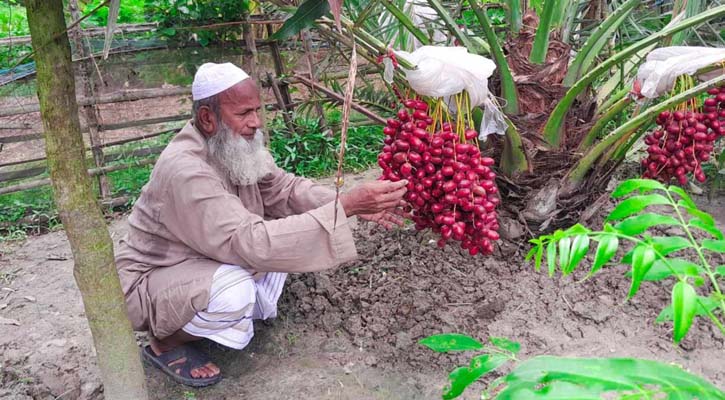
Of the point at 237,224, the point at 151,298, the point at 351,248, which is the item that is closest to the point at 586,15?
the point at 351,248

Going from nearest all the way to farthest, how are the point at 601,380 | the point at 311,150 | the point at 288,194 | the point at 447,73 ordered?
1. the point at 601,380
2. the point at 447,73
3. the point at 288,194
4. the point at 311,150

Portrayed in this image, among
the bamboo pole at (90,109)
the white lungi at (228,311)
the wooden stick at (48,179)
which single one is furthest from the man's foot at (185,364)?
the bamboo pole at (90,109)

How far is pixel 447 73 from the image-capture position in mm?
2014

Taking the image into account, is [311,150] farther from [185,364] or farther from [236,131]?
[185,364]

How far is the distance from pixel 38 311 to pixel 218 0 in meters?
2.84

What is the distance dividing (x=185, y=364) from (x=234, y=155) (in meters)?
0.88

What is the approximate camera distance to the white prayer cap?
8.14 feet

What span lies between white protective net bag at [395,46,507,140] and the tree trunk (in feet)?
3.41

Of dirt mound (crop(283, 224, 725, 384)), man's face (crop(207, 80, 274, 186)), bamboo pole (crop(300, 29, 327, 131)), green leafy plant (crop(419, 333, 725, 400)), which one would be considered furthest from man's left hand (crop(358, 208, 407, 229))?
bamboo pole (crop(300, 29, 327, 131))

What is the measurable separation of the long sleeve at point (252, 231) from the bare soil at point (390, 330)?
509mm

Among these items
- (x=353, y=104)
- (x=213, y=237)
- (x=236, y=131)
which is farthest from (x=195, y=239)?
(x=353, y=104)

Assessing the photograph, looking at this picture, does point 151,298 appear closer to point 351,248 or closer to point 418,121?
point 351,248

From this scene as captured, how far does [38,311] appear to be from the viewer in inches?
126

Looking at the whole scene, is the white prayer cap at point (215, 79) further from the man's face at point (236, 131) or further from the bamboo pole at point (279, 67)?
the bamboo pole at point (279, 67)
